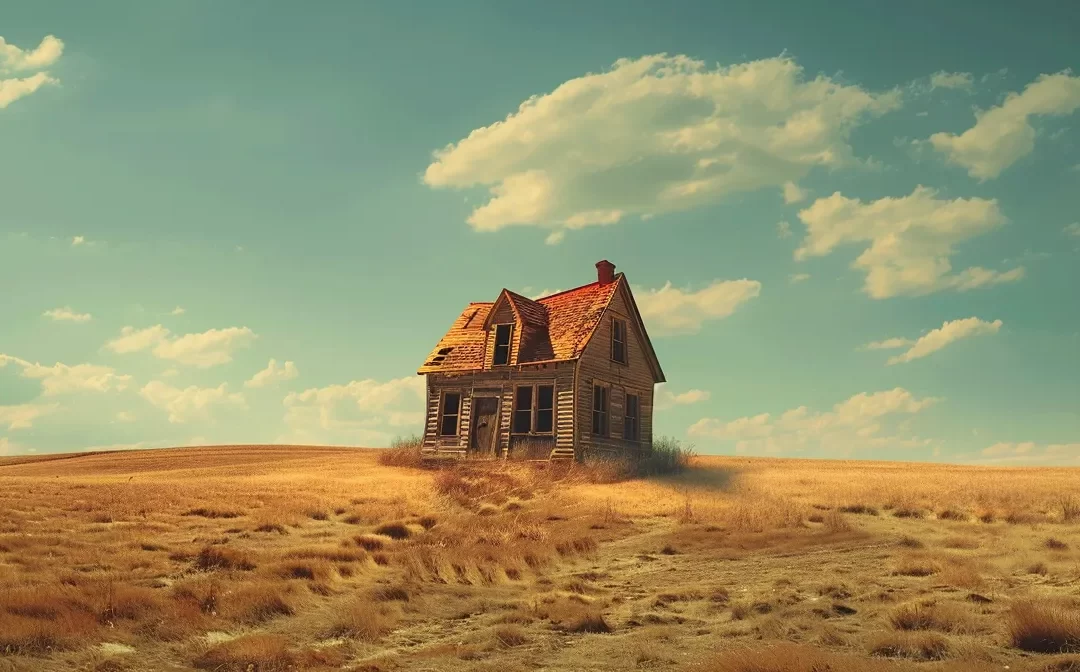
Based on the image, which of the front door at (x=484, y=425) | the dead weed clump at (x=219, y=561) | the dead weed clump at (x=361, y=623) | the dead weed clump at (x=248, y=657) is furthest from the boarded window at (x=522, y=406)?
the dead weed clump at (x=248, y=657)

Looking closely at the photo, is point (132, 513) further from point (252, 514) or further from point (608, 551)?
point (608, 551)

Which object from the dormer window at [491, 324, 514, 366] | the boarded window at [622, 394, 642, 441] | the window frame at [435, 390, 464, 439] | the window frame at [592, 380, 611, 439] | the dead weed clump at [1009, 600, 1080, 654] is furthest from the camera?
the boarded window at [622, 394, 642, 441]

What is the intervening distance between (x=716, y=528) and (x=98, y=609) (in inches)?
536

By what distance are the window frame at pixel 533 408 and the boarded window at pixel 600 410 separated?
74.0 inches

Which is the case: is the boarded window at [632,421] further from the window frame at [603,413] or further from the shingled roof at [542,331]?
the shingled roof at [542,331]

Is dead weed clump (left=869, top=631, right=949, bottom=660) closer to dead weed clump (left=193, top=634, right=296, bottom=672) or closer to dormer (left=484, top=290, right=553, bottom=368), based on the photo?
dead weed clump (left=193, top=634, right=296, bottom=672)

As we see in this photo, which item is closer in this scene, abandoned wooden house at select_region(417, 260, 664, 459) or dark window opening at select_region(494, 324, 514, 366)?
abandoned wooden house at select_region(417, 260, 664, 459)

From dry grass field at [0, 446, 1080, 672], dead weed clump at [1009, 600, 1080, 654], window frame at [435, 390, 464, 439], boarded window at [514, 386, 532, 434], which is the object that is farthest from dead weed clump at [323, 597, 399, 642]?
window frame at [435, 390, 464, 439]

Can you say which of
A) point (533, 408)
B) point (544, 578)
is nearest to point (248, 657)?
point (544, 578)

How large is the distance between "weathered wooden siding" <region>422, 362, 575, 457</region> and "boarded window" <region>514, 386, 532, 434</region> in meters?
0.26

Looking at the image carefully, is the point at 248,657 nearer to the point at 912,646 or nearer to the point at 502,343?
the point at 912,646

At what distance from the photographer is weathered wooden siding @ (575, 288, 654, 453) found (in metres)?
33.2

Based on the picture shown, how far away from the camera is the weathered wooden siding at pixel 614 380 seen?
109ft

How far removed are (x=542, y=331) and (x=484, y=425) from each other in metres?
4.88
